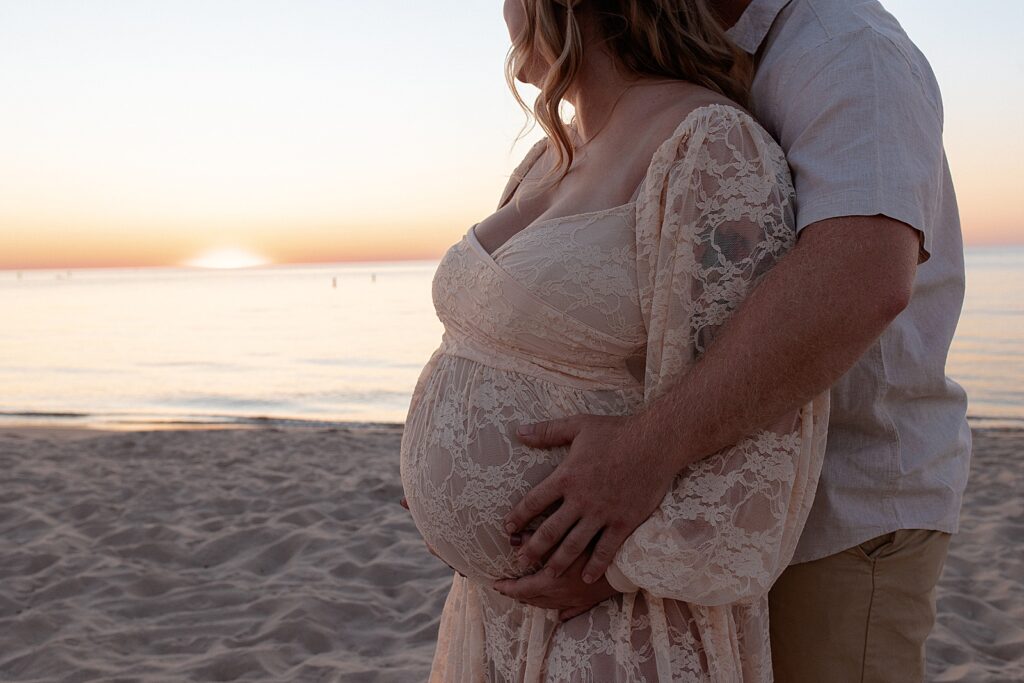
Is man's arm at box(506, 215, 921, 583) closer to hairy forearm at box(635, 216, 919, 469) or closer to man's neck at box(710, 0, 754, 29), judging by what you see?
hairy forearm at box(635, 216, 919, 469)

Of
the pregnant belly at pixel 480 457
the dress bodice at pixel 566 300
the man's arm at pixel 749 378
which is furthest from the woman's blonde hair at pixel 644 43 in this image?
the pregnant belly at pixel 480 457

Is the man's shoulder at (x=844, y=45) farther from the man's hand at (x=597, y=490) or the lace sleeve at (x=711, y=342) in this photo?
the man's hand at (x=597, y=490)

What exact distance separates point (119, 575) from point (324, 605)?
1207 millimetres

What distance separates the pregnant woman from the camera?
1.27 meters

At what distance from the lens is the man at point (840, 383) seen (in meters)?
1.17

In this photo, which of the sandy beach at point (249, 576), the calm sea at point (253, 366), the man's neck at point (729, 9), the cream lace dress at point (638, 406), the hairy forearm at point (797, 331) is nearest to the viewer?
the hairy forearm at point (797, 331)

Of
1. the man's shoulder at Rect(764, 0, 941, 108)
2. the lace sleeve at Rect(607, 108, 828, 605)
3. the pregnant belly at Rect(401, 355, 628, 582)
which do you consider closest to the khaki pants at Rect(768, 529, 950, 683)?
the lace sleeve at Rect(607, 108, 828, 605)

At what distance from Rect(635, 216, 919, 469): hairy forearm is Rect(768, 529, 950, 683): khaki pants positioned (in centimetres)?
39

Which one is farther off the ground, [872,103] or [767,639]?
[872,103]

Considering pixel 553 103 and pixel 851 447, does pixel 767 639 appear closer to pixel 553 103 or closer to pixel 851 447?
pixel 851 447

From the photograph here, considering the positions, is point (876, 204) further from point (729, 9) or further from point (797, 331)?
point (729, 9)

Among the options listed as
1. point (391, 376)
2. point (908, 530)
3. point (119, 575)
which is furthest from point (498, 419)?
point (391, 376)

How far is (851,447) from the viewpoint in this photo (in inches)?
55.9

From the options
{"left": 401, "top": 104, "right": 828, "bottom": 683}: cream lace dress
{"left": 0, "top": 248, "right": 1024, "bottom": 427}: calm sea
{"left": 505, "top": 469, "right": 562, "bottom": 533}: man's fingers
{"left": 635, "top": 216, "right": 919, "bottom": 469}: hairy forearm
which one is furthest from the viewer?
{"left": 0, "top": 248, "right": 1024, "bottom": 427}: calm sea
